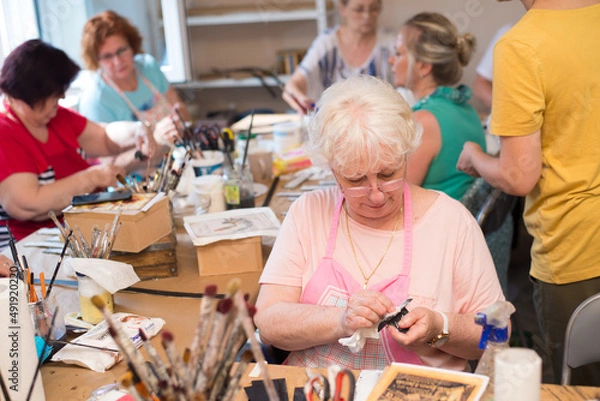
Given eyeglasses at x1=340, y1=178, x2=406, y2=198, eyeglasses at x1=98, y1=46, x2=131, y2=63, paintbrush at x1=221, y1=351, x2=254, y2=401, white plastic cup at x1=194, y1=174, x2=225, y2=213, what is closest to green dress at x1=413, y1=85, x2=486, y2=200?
white plastic cup at x1=194, y1=174, x2=225, y2=213

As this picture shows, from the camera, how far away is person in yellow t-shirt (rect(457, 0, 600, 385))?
5.68 feet

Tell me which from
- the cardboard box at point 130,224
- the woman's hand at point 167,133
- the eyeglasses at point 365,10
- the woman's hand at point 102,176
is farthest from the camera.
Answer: the eyeglasses at point 365,10

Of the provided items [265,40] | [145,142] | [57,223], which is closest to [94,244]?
[57,223]

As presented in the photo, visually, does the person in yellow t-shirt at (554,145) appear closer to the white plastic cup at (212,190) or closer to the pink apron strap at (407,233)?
the pink apron strap at (407,233)

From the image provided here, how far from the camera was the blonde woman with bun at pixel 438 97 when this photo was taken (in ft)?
7.97

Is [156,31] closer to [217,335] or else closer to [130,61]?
[130,61]

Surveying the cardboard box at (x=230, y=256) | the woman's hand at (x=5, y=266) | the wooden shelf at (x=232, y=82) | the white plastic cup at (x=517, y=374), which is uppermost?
the white plastic cup at (x=517, y=374)

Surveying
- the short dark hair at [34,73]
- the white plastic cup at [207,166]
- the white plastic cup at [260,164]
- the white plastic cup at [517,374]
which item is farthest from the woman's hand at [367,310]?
the short dark hair at [34,73]

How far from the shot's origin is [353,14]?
3.91 m

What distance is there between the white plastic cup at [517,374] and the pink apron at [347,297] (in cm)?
54

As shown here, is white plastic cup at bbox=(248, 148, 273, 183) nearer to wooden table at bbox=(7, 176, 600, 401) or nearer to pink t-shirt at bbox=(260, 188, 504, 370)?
wooden table at bbox=(7, 176, 600, 401)

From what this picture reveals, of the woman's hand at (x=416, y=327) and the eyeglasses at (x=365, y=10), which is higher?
the eyeglasses at (x=365, y=10)

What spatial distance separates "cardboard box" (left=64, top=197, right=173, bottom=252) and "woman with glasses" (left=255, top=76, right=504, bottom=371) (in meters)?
0.43

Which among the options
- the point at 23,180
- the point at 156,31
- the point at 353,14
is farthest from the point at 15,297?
the point at 156,31
